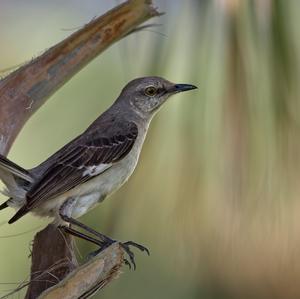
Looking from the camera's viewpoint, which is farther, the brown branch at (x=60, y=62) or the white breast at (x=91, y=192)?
the white breast at (x=91, y=192)

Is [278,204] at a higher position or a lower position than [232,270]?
higher

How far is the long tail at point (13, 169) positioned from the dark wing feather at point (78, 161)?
0.20ft

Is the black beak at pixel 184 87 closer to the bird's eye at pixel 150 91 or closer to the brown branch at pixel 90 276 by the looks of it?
the bird's eye at pixel 150 91

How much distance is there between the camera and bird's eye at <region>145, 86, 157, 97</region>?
383cm

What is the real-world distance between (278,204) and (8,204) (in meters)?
1.34

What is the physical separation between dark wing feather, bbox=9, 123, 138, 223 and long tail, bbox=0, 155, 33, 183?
0.06 metres

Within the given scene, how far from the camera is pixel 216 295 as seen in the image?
324cm

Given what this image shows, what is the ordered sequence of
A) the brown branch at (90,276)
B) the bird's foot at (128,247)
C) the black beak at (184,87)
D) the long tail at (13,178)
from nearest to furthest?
the brown branch at (90,276) < the black beak at (184,87) < the bird's foot at (128,247) < the long tail at (13,178)

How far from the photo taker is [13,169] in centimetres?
321

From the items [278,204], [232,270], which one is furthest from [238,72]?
[232,270]

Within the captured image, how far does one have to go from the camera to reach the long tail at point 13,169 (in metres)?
3.09

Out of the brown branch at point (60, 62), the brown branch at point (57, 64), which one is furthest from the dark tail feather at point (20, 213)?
the brown branch at point (60, 62)

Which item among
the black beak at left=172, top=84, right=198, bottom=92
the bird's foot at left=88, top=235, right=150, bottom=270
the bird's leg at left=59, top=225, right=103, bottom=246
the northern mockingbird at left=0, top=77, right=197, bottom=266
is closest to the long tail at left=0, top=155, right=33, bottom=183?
the northern mockingbird at left=0, top=77, right=197, bottom=266

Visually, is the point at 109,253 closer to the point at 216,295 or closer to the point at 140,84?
the point at 216,295
